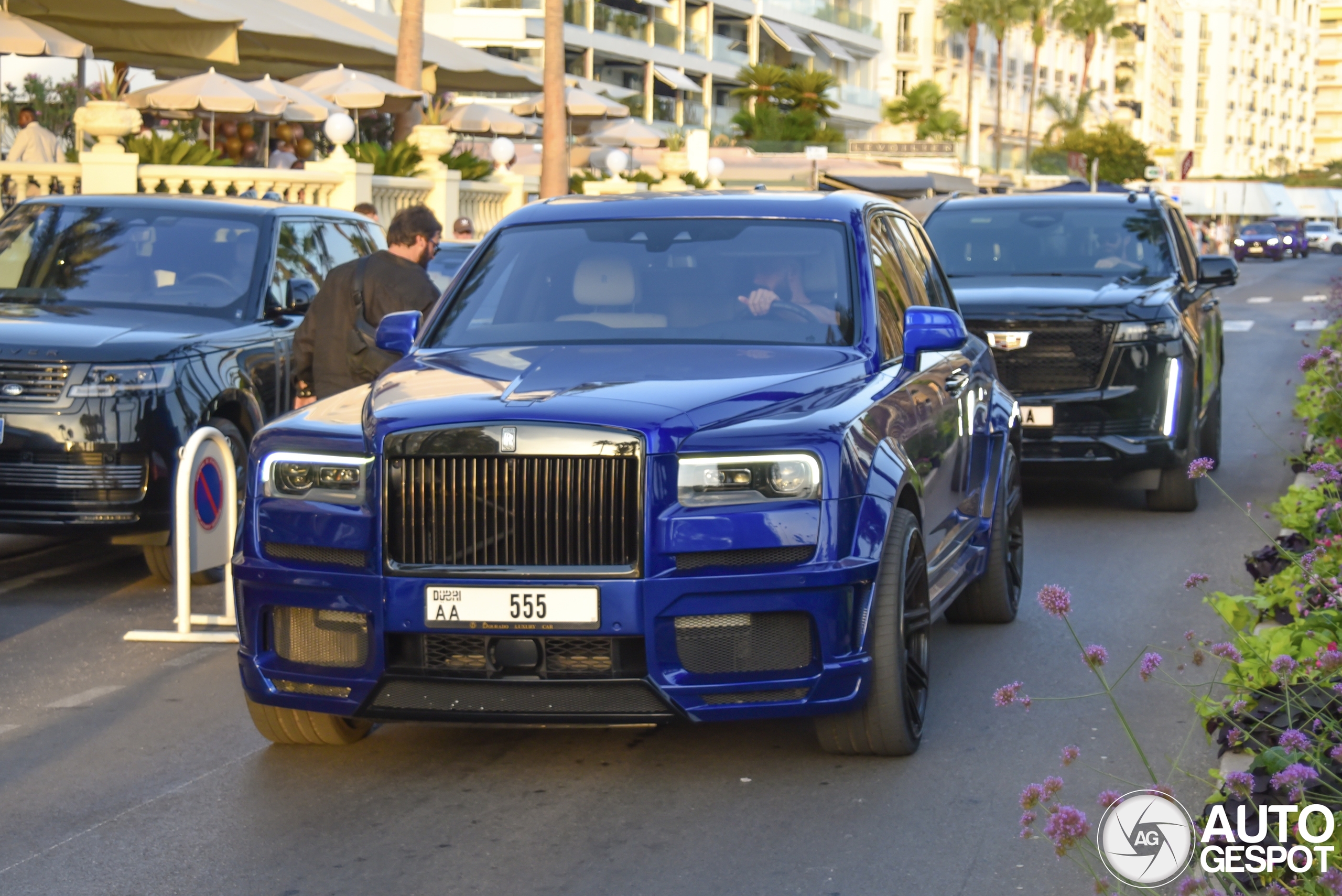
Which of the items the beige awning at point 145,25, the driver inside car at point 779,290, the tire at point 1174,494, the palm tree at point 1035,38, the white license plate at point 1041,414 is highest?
the palm tree at point 1035,38

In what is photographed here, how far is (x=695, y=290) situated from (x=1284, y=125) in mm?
200654

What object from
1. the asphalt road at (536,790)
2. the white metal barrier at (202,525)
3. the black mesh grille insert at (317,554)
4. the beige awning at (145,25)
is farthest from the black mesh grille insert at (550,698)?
the beige awning at (145,25)

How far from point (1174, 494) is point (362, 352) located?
5.29 metres

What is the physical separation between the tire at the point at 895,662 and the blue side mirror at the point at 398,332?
2038 mm

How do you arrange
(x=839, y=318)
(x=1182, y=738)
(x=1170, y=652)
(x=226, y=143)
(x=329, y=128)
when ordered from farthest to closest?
1. (x=226, y=143)
2. (x=329, y=128)
3. (x=1170, y=652)
4. (x=839, y=318)
5. (x=1182, y=738)

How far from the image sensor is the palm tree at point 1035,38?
97.6 meters

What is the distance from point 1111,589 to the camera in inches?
366

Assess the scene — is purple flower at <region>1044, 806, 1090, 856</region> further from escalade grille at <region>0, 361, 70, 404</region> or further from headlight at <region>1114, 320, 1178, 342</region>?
headlight at <region>1114, 320, 1178, 342</region>

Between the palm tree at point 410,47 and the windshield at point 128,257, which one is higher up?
the palm tree at point 410,47

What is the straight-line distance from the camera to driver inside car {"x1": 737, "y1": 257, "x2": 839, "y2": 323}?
270 inches

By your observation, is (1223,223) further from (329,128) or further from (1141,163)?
(329,128)

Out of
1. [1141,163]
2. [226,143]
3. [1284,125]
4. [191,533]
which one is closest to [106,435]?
[191,533]

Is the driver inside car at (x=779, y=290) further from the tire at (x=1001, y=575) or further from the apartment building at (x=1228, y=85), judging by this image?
the apartment building at (x=1228, y=85)

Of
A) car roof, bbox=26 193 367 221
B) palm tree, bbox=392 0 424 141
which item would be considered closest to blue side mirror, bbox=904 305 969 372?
car roof, bbox=26 193 367 221
